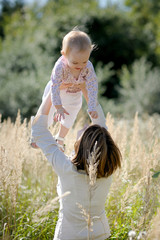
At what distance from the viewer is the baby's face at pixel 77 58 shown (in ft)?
8.88

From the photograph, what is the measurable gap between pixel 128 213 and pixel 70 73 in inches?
56.5

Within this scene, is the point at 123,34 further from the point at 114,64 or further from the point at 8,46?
the point at 8,46

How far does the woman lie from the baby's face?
657 millimetres

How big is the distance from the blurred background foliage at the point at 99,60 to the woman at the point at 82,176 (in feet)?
21.6

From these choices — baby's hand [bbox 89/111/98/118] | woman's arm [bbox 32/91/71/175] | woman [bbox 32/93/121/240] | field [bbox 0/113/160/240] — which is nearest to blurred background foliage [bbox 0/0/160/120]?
field [bbox 0/113/160/240]

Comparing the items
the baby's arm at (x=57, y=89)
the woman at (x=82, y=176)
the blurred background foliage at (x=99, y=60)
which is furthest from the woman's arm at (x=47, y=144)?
the blurred background foliage at (x=99, y=60)

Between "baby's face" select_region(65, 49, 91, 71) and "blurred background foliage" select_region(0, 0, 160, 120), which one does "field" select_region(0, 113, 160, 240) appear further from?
"blurred background foliage" select_region(0, 0, 160, 120)

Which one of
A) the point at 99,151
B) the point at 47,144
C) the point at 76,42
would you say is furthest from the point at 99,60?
the point at 99,151

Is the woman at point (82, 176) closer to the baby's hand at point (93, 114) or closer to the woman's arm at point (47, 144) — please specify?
the woman's arm at point (47, 144)

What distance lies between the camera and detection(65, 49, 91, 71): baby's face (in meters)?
2.71

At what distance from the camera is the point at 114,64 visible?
14.9 m

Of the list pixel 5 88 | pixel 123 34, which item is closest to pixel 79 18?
pixel 123 34

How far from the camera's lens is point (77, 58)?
272 centimetres

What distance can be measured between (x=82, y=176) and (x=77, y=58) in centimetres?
100
